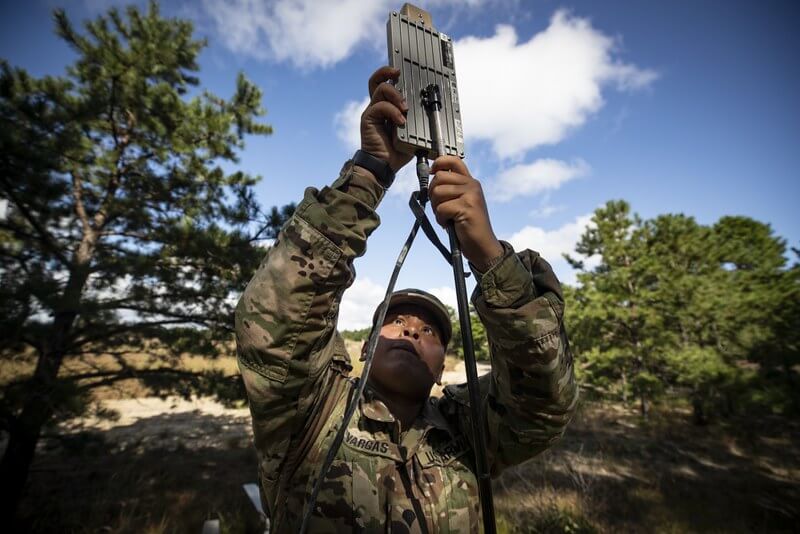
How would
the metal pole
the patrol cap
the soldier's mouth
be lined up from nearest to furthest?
the metal pole → the soldier's mouth → the patrol cap

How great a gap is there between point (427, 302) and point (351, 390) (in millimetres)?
805

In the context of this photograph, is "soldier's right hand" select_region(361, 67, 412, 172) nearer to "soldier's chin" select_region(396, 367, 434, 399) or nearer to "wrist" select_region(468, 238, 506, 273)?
"wrist" select_region(468, 238, 506, 273)

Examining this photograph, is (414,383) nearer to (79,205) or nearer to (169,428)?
(79,205)

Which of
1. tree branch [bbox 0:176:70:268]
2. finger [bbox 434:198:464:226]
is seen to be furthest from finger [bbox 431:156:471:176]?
tree branch [bbox 0:176:70:268]

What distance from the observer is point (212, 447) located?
10836 millimetres

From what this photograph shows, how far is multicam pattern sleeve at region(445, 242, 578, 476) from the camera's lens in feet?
4.17

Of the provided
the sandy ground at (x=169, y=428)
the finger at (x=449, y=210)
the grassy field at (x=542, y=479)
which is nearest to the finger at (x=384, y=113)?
the finger at (x=449, y=210)

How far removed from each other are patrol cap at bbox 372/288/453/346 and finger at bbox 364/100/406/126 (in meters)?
1.21

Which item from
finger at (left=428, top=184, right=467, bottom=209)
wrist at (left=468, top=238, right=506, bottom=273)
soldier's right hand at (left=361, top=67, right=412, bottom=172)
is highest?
soldier's right hand at (left=361, top=67, right=412, bottom=172)

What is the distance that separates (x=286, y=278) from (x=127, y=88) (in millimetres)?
6295

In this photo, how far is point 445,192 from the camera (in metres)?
1.20

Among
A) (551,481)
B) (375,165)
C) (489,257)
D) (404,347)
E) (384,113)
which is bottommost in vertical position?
(551,481)

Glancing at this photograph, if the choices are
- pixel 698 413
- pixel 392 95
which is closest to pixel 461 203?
pixel 392 95

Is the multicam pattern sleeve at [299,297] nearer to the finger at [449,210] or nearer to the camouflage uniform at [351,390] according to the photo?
the camouflage uniform at [351,390]
